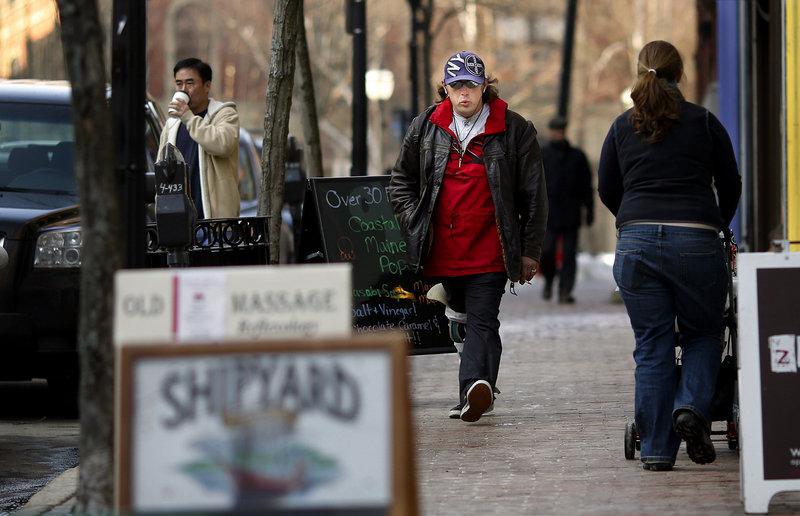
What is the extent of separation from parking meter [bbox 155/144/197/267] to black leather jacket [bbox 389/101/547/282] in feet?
4.14

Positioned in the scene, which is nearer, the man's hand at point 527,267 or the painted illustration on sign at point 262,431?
the painted illustration on sign at point 262,431

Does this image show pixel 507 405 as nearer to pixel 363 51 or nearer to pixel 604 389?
pixel 604 389

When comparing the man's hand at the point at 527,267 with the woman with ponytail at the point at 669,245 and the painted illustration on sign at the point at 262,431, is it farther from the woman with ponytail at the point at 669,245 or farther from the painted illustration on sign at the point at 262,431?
the painted illustration on sign at the point at 262,431

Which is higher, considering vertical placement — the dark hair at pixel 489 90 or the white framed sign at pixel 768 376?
the dark hair at pixel 489 90

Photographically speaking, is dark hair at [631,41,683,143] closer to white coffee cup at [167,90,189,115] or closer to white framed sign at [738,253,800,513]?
white framed sign at [738,253,800,513]

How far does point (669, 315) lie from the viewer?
6.32 metres

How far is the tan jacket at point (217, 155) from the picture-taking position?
28.1ft

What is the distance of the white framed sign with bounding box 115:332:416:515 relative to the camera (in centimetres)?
370

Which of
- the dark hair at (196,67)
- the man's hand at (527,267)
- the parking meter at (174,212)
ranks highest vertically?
the dark hair at (196,67)

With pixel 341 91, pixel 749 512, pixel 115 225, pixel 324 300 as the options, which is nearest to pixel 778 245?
pixel 749 512

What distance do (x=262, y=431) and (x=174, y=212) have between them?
10.8 feet

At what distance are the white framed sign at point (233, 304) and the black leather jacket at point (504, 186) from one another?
11.5 ft

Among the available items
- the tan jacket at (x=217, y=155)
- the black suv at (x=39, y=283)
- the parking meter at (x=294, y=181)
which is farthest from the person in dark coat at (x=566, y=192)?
the black suv at (x=39, y=283)

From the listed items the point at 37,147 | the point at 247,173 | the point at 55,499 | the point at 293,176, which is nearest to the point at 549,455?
the point at 55,499
